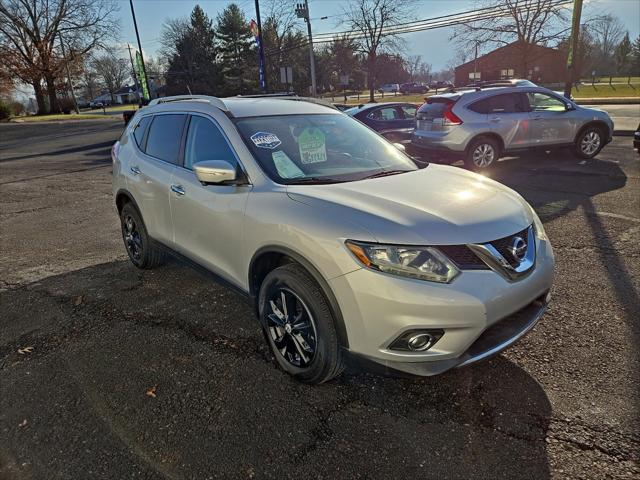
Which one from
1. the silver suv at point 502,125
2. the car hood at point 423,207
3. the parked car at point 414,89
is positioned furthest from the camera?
the parked car at point 414,89

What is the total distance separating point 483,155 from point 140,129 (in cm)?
714

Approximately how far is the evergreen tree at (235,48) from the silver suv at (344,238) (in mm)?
58869

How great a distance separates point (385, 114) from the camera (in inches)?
430

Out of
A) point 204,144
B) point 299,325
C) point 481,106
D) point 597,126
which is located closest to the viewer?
point 299,325

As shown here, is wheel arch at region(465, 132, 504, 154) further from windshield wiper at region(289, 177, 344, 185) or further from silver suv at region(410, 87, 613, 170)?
windshield wiper at region(289, 177, 344, 185)

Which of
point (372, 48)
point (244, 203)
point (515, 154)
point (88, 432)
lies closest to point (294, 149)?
point (244, 203)

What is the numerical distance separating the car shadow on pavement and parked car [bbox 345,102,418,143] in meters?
7.90

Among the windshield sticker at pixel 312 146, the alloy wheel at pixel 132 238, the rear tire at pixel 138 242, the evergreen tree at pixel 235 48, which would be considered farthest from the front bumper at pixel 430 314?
the evergreen tree at pixel 235 48

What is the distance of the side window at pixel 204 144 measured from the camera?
10.5 feet

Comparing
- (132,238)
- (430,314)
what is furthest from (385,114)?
(430,314)

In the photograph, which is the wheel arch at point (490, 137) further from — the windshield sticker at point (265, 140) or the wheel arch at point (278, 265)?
the wheel arch at point (278, 265)

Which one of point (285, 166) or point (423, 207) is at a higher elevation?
point (285, 166)

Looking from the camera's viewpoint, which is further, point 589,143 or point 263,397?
point 589,143

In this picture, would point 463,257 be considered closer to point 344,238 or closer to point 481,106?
point 344,238
